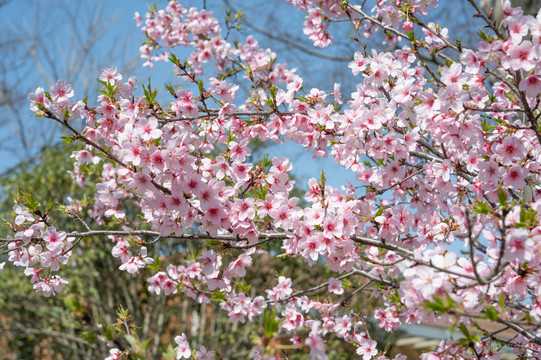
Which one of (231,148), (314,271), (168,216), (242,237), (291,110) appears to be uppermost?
(314,271)

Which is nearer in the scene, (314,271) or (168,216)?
(168,216)

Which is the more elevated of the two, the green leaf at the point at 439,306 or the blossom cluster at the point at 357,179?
the blossom cluster at the point at 357,179

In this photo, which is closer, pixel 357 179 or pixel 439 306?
pixel 439 306

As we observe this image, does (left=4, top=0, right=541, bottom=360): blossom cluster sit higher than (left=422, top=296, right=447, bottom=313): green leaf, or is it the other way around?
(left=4, top=0, right=541, bottom=360): blossom cluster

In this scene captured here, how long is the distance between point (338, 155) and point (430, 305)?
1.70 m

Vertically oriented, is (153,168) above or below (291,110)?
below

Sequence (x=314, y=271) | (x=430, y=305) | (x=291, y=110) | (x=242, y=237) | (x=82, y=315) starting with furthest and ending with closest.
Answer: (x=314, y=271) → (x=291, y=110) → (x=242, y=237) → (x=430, y=305) → (x=82, y=315)

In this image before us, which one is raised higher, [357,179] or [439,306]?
[357,179]

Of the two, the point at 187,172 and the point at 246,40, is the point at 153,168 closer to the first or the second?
the point at 187,172

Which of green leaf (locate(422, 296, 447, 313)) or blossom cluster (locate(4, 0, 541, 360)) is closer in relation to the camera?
green leaf (locate(422, 296, 447, 313))

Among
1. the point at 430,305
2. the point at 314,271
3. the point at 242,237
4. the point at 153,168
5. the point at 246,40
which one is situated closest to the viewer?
the point at 430,305

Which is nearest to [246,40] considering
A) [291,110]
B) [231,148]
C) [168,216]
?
[291,110]

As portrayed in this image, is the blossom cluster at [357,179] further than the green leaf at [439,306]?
Yes

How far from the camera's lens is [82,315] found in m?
1.12
